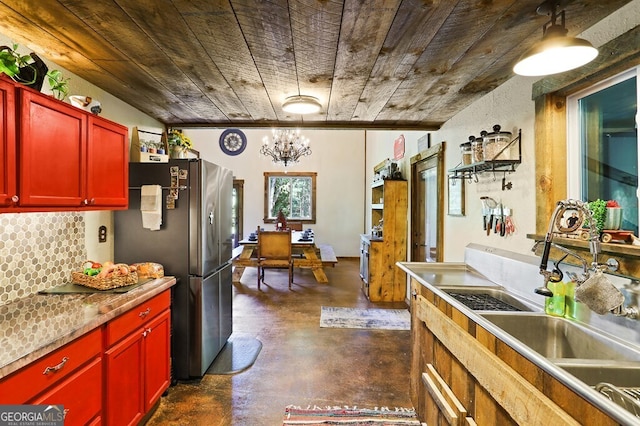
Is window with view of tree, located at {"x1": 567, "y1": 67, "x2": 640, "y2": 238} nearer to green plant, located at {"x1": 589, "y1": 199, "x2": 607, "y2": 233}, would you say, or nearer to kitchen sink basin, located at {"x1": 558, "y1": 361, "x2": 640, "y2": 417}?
green plant, located at {"x1": 589, "y1": 199, "x2": 607, "y2": 233}

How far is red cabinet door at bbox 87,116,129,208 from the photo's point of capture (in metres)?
1.93

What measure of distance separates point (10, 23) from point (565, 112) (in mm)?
2873

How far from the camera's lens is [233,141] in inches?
321

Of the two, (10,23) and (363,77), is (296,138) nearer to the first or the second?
(363,77)

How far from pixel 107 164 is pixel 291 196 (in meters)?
6.34

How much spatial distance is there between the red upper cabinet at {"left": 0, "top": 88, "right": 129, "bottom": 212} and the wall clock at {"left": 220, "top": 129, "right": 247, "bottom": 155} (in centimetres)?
603

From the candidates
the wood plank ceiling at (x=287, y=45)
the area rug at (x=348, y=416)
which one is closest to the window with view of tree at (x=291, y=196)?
the wood plank ceiling at (x=287, y=45)

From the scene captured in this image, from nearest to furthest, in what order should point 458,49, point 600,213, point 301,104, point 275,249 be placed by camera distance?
point 600,213 → point 458,49 → point 301,104 → point 275,249

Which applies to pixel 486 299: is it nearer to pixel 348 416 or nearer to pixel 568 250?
pixel 568 250

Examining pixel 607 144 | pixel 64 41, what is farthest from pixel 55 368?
pixel 607 144

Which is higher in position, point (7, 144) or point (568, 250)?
point (7, 144)

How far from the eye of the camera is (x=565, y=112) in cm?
184

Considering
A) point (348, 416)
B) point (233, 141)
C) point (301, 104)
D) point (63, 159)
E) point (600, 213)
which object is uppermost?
point (233, 141)

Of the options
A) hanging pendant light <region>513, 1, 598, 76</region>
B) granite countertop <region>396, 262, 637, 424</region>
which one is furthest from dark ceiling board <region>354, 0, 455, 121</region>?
granite countertop <region>396, 262, 637, 424</region>
